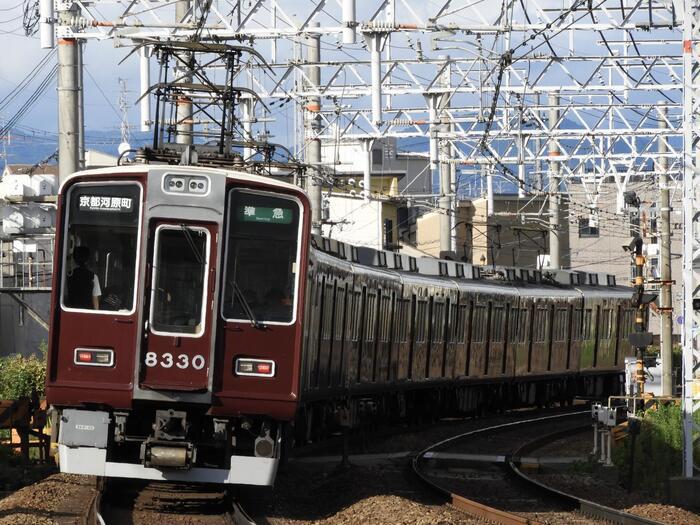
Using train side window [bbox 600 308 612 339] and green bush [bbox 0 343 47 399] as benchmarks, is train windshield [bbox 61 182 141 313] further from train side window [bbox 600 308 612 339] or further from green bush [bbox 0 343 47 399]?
train side window [bbox 600 308 612 339]

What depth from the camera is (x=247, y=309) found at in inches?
450

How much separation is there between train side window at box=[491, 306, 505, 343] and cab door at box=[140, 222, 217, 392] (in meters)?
15.8

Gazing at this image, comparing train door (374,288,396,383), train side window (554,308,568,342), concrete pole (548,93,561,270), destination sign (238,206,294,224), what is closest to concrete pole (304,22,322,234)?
train door (374,288,396,383)

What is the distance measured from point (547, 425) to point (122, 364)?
15.2 meters

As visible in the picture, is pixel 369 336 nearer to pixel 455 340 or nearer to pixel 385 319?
pixel 385 319

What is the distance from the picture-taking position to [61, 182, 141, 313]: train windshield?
11.4 m

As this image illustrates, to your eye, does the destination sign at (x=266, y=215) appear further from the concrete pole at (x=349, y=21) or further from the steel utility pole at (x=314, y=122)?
the steel utility pole at (x=314, y=122)

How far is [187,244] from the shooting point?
11.4 m

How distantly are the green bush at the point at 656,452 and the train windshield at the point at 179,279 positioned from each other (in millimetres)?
6198

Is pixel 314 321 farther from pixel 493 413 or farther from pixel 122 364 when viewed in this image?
pixel 493 413

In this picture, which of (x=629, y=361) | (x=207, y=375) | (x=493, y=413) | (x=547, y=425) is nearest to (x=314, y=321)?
(x=207, y=375)

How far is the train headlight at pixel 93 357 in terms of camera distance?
1124 cm

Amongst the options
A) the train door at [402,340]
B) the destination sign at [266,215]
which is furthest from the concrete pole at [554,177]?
the destination sign at [266,215]

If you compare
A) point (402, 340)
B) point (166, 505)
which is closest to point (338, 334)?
point (402, 340)
